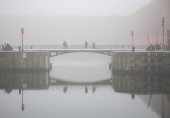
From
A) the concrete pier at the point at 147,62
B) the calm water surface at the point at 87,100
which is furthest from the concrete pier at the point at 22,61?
the concrete pier at the point at 147,62

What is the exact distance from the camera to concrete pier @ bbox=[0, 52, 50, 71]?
41.2 meters

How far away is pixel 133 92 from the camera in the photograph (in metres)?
26.1

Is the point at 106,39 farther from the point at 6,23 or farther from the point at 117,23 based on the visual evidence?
the point at 6,23

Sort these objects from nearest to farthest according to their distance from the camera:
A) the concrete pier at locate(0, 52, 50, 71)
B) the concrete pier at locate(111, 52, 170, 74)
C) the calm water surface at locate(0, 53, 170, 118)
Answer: the calm water surface at locate(0, 53, 170, 118) < the concrete pier at locate(111, 52, 170, 74) < the concrete pier at locate(0, 52, 50, 71)

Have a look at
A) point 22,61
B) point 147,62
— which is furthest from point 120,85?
point 22,61

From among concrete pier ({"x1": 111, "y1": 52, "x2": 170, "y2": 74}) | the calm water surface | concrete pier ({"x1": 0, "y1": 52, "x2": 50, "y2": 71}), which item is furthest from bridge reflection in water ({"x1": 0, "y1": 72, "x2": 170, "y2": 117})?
concrete pier ({"x1": 0, "y1": 52, "x2": 50, "y2": 71})

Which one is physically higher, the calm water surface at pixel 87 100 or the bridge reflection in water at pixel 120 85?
the bridge reflection in water at pixel 120 85

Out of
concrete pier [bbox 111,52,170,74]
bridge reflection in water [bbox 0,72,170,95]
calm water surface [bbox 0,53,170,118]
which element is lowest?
calm water surface [bbox 0,53,170,118]

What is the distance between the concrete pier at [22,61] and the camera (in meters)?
41.2

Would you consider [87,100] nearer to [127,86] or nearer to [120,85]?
[127,86]

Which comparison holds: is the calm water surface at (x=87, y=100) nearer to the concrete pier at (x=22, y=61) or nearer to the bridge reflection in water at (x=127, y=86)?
the bridge reflection in water at (x=127, y=86)

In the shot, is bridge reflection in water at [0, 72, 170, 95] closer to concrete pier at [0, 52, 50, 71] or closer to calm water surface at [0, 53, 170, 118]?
calm water surface at [0, 53, 170, 118]

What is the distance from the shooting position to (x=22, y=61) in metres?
41.2

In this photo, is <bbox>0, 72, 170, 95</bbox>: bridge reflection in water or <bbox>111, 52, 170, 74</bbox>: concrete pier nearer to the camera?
<bbox>0, 72, 170, 95</bbox>: bridge reflection in water
